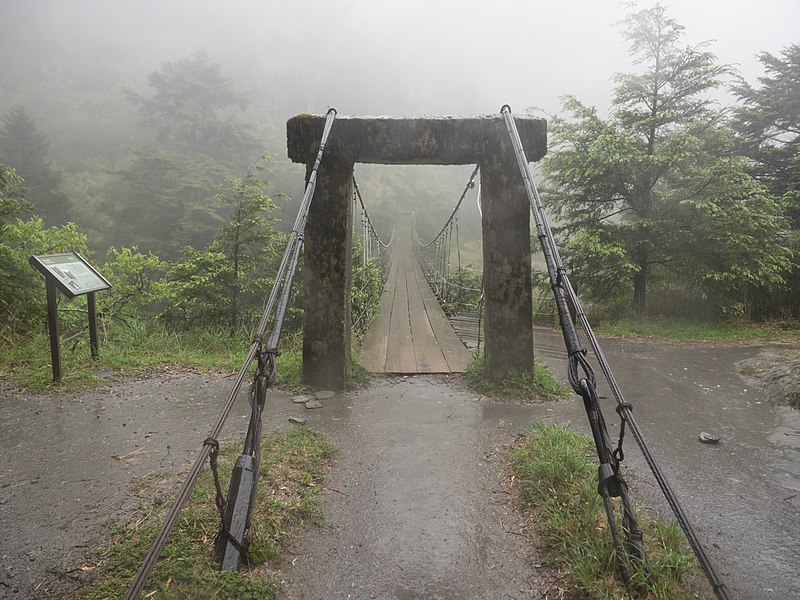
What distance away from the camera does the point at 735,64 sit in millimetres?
7723

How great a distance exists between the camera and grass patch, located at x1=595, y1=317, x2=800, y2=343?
24.2ft

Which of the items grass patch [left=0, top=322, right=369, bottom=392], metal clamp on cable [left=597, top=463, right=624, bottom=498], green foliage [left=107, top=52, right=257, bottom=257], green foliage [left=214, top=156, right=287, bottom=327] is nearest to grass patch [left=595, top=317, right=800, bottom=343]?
grass patch [left=0, top=322, right=369, bottom=392]

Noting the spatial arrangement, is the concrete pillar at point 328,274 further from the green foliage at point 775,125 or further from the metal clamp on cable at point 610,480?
the green foliage at point 775,125

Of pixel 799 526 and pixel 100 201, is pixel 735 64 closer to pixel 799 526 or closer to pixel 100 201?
pixel 799 526

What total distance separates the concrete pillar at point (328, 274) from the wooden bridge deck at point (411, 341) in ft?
2.25

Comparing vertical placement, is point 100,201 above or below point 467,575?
above

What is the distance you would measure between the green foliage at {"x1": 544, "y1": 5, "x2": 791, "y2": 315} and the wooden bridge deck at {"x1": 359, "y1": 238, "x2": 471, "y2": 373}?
3.23 meters

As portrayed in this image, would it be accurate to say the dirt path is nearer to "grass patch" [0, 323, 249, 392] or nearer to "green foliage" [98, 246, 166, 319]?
"grass patch" [0, 323, 249, 392]

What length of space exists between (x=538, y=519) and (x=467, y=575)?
1.71 ft

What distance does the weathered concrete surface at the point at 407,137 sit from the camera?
380 cm

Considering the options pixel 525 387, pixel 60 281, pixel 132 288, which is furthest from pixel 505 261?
pixel 132 288

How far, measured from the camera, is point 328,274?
12.8 feet

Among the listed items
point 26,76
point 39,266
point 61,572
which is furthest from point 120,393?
point 26,76

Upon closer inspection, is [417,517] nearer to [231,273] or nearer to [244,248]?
[231,273]
